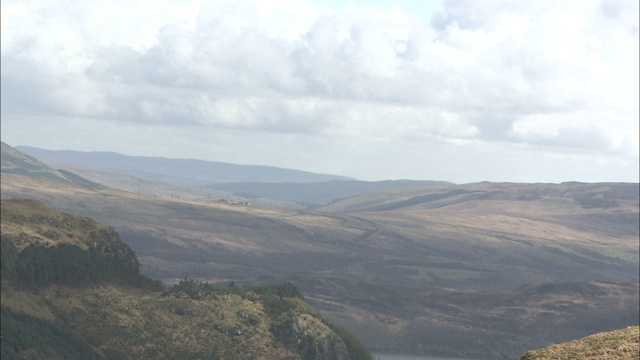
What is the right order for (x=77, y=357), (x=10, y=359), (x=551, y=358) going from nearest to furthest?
(x=551, y=358), (x=10, y=359), (x=77, y=357)

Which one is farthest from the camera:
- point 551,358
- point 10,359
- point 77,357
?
point 77,357

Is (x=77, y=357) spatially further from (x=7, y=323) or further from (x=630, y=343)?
(x=630, y=343)

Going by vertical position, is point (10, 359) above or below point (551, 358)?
below

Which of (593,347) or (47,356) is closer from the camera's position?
(593,347)

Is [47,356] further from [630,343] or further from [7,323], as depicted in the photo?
[630,343]

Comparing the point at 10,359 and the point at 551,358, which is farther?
the point at 10,359

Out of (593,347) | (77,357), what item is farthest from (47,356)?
(593,347)
